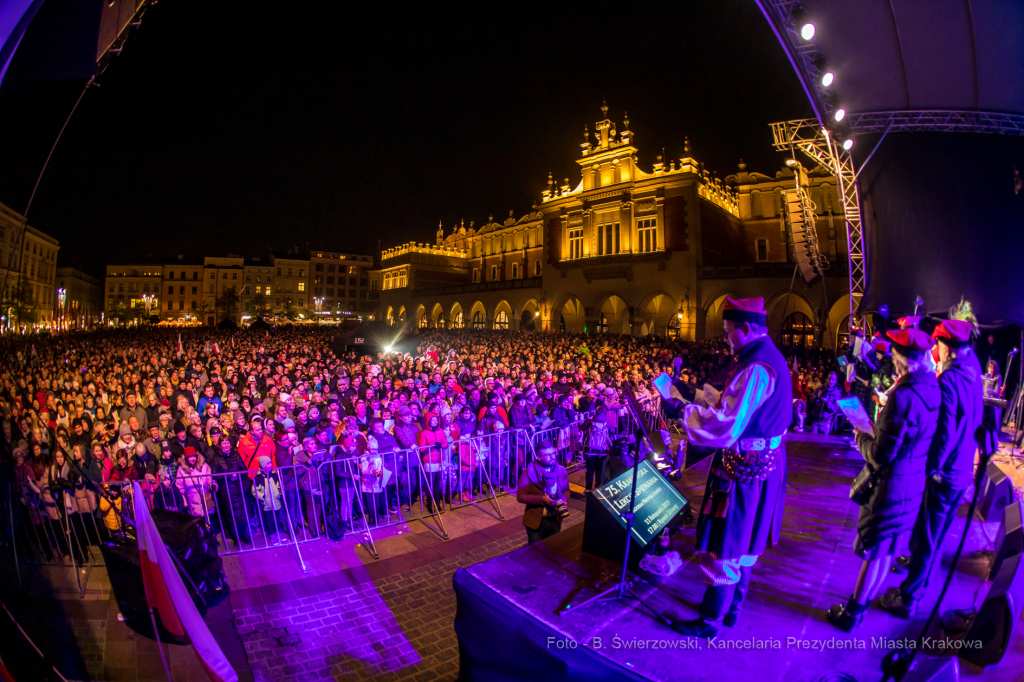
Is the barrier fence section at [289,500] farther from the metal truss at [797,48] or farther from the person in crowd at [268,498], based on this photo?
the metal truss at [797,48]

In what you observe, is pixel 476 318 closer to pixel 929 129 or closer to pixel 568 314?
pixel 568 314

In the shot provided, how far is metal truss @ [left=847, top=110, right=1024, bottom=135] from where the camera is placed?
7.14 metres

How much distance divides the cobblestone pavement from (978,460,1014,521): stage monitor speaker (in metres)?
5.47

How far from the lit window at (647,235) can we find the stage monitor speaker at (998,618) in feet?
104

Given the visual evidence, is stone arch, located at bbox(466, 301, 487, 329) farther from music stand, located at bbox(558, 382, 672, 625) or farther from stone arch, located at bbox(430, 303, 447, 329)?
music stand, located at bbox(558, 382, 672, 625)

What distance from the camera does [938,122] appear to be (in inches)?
378

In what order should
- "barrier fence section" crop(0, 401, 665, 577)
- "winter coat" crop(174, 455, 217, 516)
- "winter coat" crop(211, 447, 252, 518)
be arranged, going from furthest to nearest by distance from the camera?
"winter coat" crop(211, 447, 252, 518) → "winter coat" crop(174, 455, 217, 516) → "barrier fence section" crop(0, 401, 665, 577)

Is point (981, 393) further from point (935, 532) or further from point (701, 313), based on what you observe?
point (701, 313)

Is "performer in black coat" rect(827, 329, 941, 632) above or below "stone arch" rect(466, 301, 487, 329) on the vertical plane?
below

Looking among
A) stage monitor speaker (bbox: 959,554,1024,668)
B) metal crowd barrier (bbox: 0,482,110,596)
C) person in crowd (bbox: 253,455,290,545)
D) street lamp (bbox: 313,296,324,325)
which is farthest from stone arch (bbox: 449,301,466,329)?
street lamp (bbox: 313,296,324,325)

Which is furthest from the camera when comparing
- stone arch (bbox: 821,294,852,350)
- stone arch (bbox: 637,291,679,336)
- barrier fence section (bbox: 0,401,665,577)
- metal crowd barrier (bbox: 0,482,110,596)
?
stone arch (bbox: 637,291,679,336)

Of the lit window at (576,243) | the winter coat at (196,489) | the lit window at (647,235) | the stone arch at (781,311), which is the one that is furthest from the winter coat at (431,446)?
the lit window at (576,243)

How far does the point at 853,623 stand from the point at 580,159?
37.3m

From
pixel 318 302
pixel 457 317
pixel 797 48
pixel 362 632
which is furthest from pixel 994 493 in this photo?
pixel 318 302
